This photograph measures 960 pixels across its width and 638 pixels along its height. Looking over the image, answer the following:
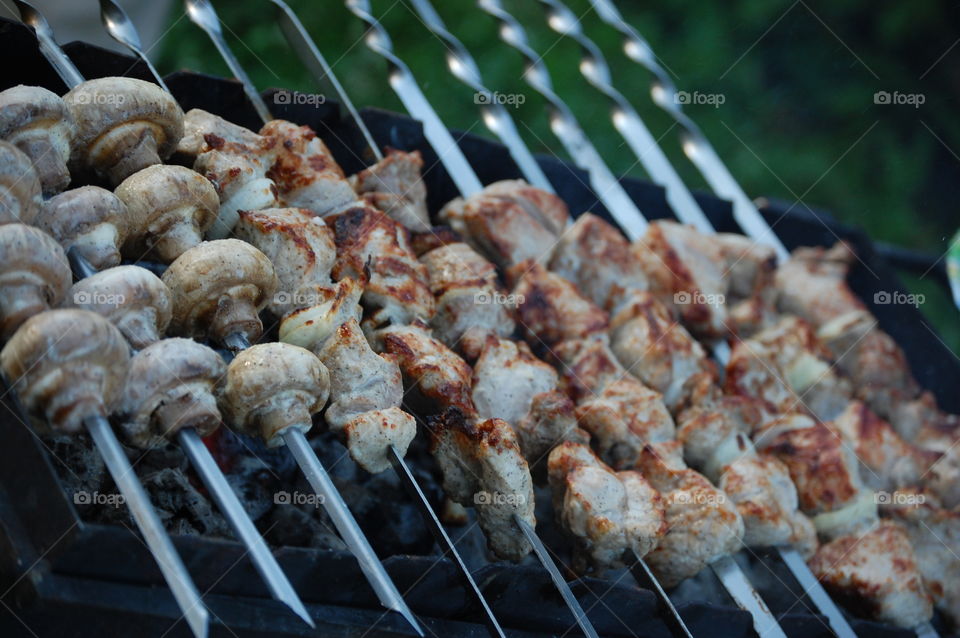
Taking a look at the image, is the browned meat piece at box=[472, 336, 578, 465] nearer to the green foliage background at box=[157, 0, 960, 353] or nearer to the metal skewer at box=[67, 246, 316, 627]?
the metal skewer at box=[67, 246, 316, 627]

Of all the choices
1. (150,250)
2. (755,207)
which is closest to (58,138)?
(150,250)

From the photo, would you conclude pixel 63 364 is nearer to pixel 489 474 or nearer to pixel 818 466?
pixel 489 474

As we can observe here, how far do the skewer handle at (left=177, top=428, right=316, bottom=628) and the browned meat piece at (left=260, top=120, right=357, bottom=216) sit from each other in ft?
3.28

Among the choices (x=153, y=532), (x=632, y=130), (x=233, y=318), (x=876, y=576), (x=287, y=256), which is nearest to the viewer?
(x=153, y=532)

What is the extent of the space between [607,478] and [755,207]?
2.22 m

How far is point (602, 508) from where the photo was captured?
2426mm

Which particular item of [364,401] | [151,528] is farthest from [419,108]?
[151,528]

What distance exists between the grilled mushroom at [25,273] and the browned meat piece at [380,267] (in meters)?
0.85

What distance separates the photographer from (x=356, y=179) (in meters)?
3.01

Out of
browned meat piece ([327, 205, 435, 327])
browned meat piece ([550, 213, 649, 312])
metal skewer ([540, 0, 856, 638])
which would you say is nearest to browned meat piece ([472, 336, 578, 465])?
browned meat piece ([327, 205, 435, 327])

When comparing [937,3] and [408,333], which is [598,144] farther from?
[408,333]

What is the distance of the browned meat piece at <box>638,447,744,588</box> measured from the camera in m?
2.57

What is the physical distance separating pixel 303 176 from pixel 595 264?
1.13 meters

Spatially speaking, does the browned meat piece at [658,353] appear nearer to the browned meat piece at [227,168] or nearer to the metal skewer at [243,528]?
the browned meat piece at [227,168]
